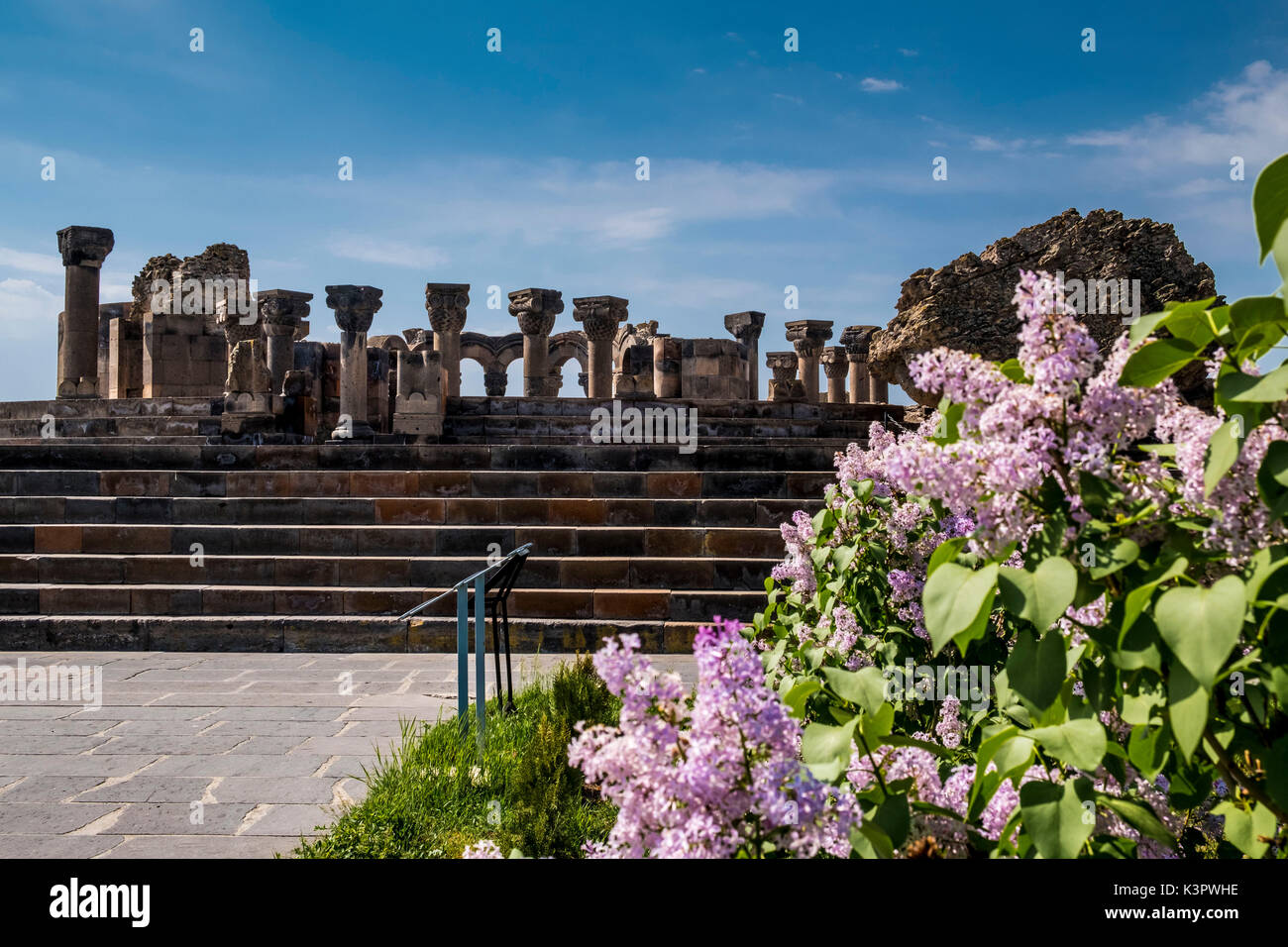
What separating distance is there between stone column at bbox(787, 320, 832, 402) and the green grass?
2286 cm

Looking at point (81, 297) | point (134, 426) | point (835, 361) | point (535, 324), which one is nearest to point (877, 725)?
point (134, 426)

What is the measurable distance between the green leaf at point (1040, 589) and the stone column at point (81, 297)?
73.0 ft

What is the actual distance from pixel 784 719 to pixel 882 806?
0.23 m

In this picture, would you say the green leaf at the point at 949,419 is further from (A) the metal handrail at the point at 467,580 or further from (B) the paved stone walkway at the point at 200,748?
(B) the paved stone walkway at the point at 200,748

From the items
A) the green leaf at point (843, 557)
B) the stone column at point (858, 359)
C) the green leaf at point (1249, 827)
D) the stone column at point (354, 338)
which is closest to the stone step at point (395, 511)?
the stone column at point (354, 338)

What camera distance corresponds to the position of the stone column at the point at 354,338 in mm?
14453

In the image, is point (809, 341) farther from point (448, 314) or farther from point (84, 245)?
point (84, 245)

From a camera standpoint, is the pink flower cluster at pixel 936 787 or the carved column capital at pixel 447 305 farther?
the carved column capital at pixel 447 305

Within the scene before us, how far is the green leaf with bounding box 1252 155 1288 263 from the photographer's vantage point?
1.00m

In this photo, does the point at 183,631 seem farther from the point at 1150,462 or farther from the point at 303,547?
the point at 1150,462

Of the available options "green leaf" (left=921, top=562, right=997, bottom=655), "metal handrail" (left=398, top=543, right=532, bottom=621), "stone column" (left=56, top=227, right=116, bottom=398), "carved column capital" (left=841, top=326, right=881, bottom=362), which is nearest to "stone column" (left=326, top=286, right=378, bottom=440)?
"stone column" (left=56, top=227, right=116, bottom=398)

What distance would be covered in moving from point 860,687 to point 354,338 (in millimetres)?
14677

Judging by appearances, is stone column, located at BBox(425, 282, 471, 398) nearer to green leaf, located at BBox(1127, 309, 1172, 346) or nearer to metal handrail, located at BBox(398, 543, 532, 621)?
metal handrail, located at BBox(398, 543, 532, 621)
